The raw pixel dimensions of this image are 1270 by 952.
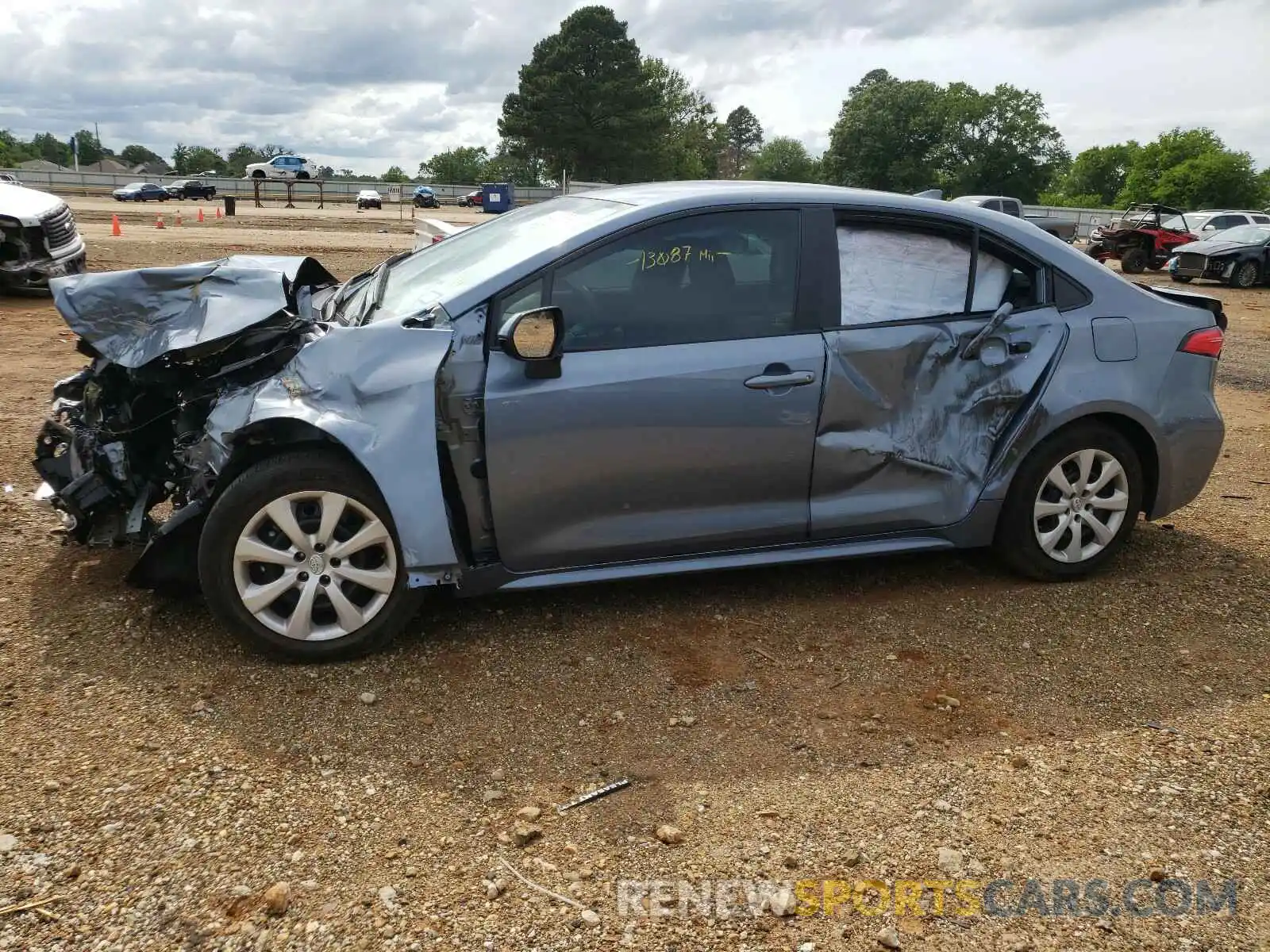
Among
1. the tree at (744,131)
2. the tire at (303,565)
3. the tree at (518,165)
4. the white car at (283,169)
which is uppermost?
the tree at (744,131)

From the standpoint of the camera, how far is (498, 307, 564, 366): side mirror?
3.37 meters

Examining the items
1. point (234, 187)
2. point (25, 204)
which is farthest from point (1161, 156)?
point (25, 204)

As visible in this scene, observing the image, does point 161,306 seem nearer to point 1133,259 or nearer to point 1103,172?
point 1133,259

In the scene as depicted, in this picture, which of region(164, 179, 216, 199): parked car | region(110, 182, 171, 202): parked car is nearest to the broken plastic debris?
region(110, 182, 171, 202): parked car

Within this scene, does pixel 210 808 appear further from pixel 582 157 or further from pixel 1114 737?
pixel 582 157

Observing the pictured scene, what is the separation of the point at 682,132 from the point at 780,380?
301 feet

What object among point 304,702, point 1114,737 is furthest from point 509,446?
point 1114,737

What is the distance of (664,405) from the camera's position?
11.6ft

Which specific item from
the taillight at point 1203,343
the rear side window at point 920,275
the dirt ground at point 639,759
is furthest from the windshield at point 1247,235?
the rear side window at point 920,275

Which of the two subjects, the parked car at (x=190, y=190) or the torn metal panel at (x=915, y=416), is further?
the parked car at (x=190, y=190)

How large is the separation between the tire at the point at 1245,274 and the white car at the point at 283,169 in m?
50.0

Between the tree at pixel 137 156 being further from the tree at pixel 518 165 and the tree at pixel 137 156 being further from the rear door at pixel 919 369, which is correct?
the rear door at pixel 919 369

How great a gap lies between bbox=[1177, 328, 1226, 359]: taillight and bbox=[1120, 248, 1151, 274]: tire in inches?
858

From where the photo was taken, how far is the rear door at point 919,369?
384 centimetres
